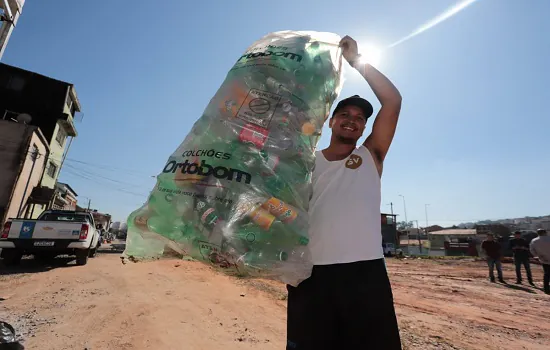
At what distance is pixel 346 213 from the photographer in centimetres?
132

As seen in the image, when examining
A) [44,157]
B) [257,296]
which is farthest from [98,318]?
[44,157]

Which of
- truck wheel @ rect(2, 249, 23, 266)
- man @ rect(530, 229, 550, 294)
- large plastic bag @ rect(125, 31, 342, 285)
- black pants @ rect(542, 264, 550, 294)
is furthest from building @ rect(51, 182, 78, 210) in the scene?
black pants @ rect(542, 264, 550, 294)

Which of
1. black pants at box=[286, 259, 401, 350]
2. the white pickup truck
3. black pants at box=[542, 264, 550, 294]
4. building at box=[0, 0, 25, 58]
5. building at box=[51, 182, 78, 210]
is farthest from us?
building at box=[51, 182, 78, 210]

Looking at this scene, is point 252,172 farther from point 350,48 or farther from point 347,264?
point 350,48

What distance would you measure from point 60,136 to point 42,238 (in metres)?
19.1

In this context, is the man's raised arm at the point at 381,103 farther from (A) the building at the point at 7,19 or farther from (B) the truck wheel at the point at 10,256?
(B) the truck wheel at the point at 10,256

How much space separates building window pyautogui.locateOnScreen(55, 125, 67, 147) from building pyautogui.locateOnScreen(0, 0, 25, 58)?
19204 mm

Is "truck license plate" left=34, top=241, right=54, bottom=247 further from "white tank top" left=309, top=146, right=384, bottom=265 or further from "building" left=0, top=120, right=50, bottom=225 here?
"building" left=0, top=120, right=50, bottom=225

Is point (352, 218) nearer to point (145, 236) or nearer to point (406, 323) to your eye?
point (145, 236)

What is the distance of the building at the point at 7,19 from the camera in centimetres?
443

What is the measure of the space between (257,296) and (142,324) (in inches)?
72.2

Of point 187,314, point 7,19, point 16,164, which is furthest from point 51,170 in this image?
point 187,314

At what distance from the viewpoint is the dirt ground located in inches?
101

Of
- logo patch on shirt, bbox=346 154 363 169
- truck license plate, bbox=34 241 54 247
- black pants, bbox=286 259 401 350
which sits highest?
logo patch on shirt, bbox=346 154 363 169
